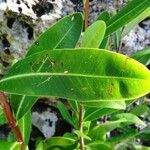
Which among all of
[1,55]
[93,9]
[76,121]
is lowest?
[76,121]

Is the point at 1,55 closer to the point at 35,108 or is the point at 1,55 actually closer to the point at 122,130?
the point at 35,108

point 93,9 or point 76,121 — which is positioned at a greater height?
point 93,9

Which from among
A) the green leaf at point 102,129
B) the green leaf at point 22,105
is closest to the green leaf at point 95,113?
the green leaf at point 102,129

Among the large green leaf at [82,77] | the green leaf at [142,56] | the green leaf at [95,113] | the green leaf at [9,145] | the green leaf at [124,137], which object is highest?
the large green leaf at [82,77]

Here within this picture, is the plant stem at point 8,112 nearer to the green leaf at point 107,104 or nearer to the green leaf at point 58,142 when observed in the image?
the green leaf at point 107,104

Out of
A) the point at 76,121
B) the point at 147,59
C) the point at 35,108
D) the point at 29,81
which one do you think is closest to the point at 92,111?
the point at 76,121
